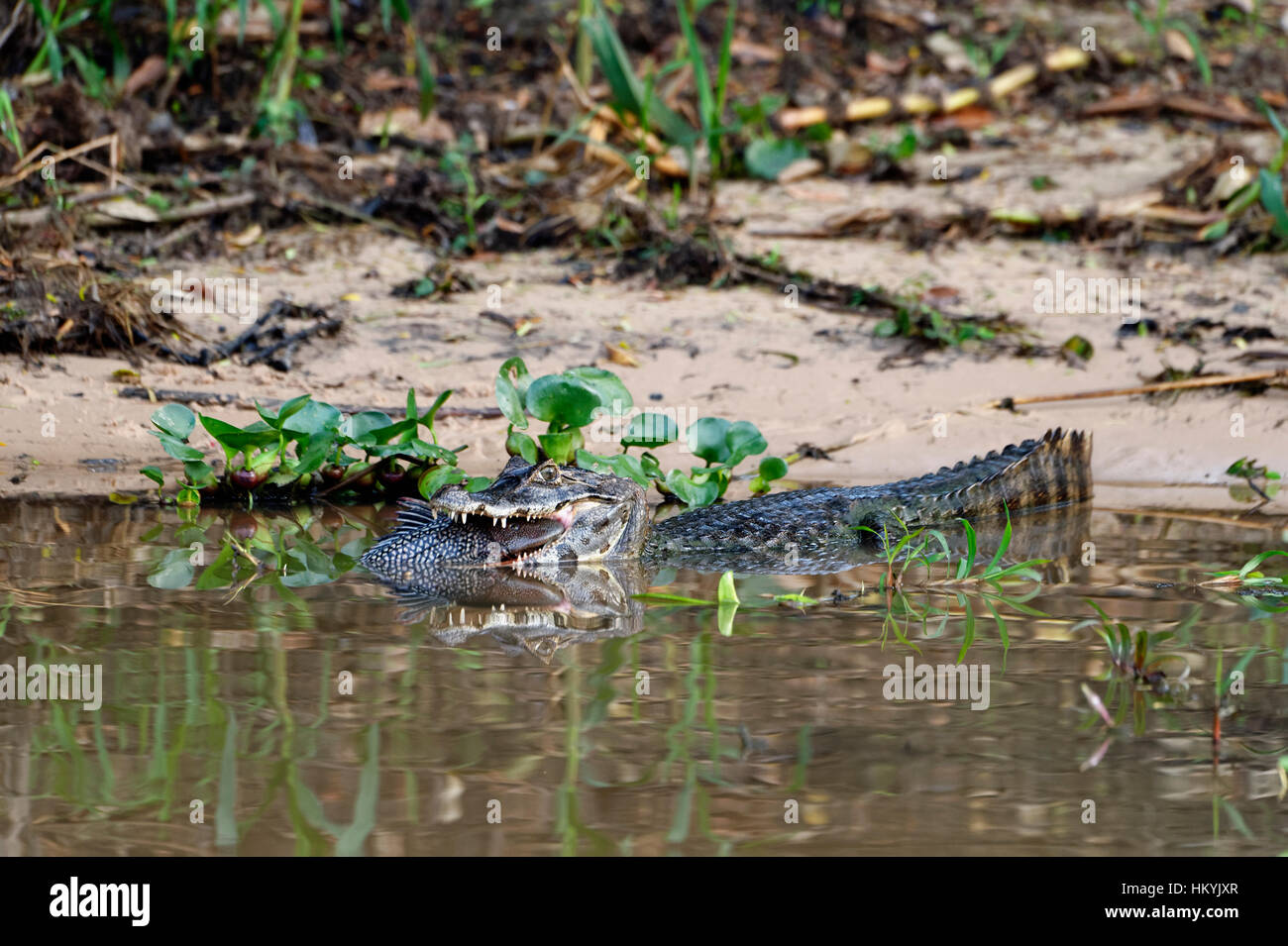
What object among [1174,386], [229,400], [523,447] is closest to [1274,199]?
[1174,386]

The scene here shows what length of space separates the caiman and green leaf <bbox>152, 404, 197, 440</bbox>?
0.82 metres

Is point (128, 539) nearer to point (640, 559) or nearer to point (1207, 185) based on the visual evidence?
point (640, 559)

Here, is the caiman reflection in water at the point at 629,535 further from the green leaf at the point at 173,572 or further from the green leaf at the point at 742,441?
the green leaf at the point at 173,572

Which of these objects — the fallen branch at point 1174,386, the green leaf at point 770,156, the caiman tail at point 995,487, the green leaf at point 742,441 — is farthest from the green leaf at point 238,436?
the green leaf at point 770,156

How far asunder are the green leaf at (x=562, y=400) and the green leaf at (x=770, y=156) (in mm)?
4399

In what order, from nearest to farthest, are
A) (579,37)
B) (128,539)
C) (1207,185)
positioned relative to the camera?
1. (128,539)
2. (1207,185)
3. (579,37)

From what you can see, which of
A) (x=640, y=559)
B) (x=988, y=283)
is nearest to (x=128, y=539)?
(x=640, y=559)

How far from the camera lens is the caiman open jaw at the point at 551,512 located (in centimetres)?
406

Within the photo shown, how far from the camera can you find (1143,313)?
256 inches

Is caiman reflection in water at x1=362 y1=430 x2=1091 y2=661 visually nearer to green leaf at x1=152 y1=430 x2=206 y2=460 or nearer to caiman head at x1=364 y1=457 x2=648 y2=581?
caiman head at x1=364 y1=457 x2=648 y2=581

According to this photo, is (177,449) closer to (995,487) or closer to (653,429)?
(653,429)

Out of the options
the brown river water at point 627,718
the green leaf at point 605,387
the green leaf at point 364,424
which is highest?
the green leaf at point 605,387

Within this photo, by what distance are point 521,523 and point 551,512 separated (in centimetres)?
10
